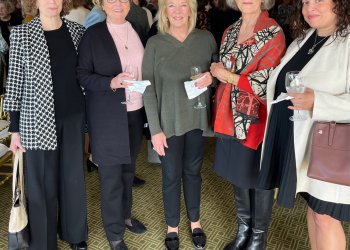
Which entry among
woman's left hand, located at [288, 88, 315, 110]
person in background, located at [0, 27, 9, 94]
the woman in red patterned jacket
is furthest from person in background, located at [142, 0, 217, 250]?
person in background, located at [0, 27, 9, 94]

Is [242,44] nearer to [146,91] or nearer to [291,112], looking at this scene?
[291,112]

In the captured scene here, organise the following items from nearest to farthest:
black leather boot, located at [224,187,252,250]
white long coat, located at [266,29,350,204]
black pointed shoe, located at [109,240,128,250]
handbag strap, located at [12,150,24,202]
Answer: white long coat, located at [266,29,350,204] < handbag strap, located at [12,150,24,202] < black leather boot, located at [224,187,252,250] < black pointed shoe, located at [109,240,128,250]

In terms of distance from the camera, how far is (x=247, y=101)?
A: 2.13 m

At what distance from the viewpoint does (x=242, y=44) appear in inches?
83.5

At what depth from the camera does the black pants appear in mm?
2436

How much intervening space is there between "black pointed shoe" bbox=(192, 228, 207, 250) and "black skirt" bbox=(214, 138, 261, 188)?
1.80 ft

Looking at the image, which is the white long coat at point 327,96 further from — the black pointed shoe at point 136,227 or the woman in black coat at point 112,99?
the black pointed shoe at point 136,227

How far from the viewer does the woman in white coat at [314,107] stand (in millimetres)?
1712

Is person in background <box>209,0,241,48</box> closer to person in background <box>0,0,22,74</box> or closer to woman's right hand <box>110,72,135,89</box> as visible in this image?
woman's right hand <box>110,72,135,89</box>

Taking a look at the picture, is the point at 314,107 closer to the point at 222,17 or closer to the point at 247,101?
the point at 247,101

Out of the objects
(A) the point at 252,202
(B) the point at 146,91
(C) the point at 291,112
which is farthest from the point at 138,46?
(A) the point at 252,202

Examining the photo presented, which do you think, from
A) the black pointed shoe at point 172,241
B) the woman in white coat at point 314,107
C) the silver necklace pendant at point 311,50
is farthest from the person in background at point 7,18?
the silver necklace pendant at point 311,50

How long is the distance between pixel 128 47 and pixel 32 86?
60 centimetres

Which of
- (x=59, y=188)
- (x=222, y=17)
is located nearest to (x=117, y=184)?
(x=59, y=188)
